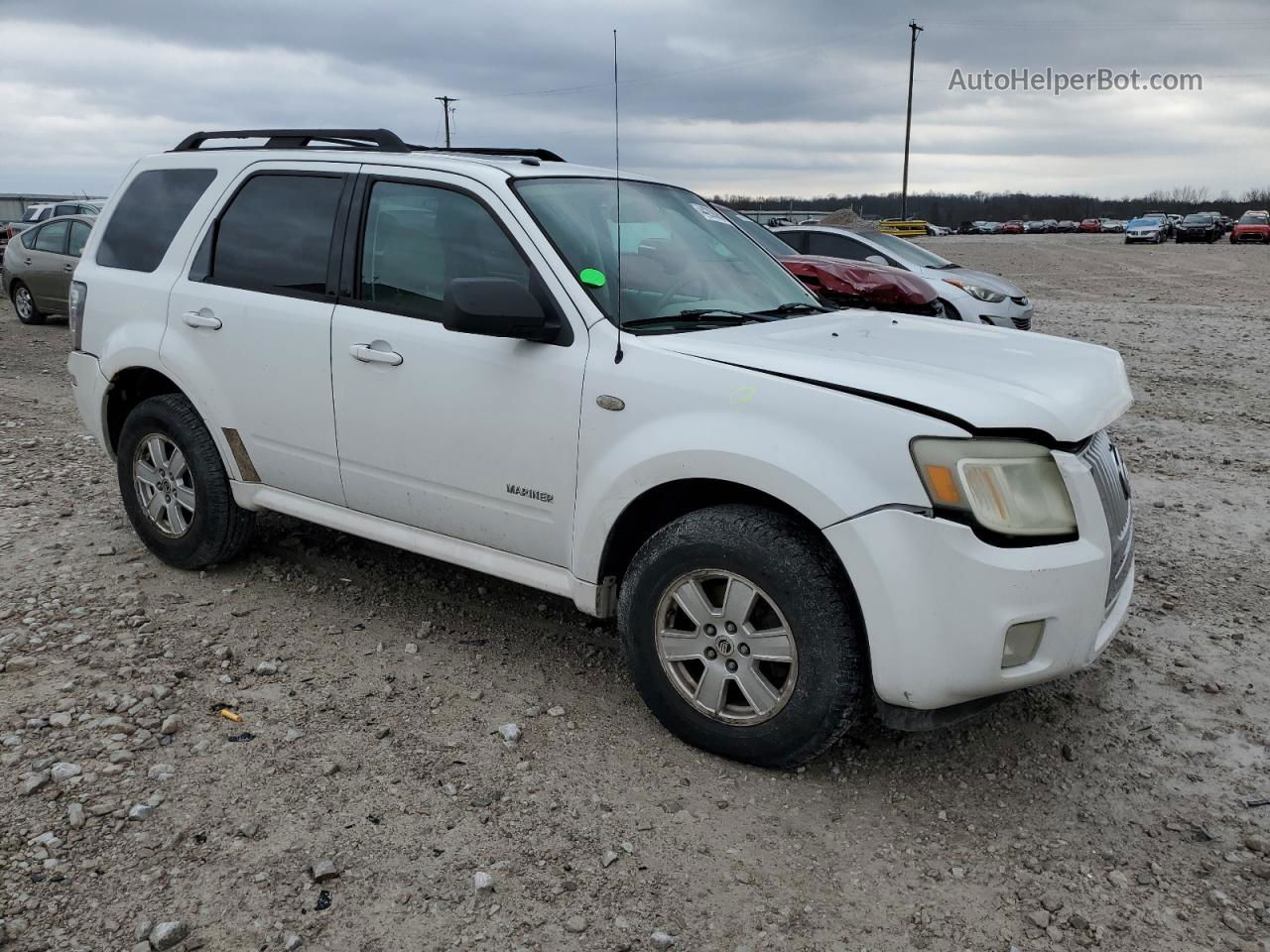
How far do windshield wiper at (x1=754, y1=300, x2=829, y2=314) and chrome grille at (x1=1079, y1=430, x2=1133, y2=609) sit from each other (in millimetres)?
1244

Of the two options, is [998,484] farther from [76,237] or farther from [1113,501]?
[76,237]

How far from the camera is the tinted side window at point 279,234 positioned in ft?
13.8

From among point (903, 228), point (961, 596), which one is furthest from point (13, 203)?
point (961, 596)

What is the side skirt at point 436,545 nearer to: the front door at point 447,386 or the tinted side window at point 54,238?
the front door at point 447,386

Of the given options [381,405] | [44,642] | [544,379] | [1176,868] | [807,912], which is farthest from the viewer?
[44,642]

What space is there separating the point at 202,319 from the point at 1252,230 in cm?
5096

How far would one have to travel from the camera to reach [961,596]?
2.83 meters

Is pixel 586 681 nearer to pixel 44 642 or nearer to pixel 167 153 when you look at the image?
pixel 44 642

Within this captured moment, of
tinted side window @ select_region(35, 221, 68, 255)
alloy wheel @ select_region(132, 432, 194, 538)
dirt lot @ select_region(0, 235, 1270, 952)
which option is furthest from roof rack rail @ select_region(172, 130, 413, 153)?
tinted side window @ select_region(35, 221, 68, 255)

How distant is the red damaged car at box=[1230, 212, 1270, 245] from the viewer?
4500 cm

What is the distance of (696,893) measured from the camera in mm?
2783

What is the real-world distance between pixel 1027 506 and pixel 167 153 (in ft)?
13.7

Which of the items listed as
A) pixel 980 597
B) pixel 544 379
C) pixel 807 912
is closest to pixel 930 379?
pixel 980 597

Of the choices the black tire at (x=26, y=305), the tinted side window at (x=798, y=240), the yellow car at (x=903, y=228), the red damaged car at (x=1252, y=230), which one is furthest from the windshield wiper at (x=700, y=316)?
the red damaged car at (x=1252, y=230)
